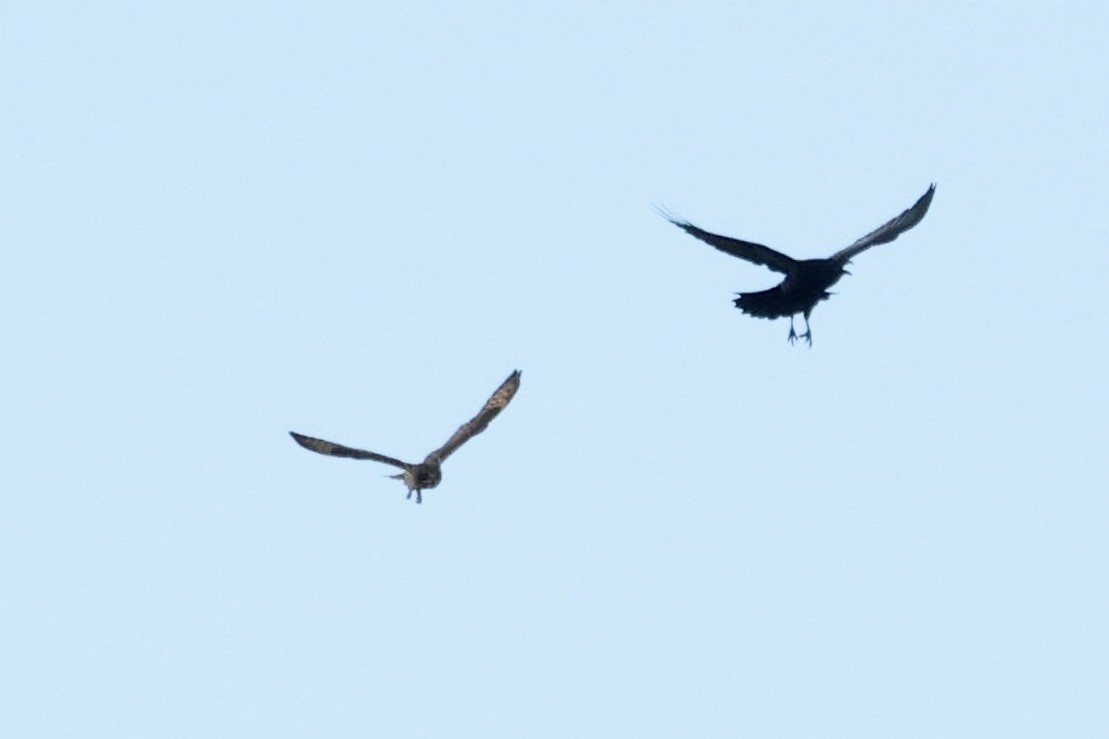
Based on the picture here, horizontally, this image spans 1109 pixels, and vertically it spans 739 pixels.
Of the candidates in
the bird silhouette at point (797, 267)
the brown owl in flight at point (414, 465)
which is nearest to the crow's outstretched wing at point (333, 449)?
the brown owl in flight at point (414, 465)

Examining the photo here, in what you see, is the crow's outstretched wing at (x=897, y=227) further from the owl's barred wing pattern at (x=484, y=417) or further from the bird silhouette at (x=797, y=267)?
the owl's barred wing pattern at (x=484, y=417)

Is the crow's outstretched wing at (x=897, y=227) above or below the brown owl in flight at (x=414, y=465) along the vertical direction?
above

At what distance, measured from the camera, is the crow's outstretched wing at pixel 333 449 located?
30.2 meters

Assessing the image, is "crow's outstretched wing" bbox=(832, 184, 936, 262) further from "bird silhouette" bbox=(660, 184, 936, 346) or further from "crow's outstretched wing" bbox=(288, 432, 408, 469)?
"crow's outstretched wing" bbox=(288, 432, 408, 469)

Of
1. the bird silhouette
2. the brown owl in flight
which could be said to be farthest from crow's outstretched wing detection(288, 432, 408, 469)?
the bird silhouette

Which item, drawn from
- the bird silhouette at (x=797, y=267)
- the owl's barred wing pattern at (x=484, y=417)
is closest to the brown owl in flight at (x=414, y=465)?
the owl's barred wing pattern at (x=484, y=417)

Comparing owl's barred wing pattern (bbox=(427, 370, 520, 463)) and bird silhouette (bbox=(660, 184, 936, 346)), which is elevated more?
bird silhouette (bbox=(660, 184, 936, 346))

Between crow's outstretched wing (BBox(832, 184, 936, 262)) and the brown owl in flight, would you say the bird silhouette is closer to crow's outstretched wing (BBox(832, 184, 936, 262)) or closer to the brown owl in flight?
crow's outstretched wing (BBox(832, 184, 936, 262))

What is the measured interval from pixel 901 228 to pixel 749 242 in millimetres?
1846

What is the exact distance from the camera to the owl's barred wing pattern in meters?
30.8

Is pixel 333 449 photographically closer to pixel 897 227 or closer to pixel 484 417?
pixel 484 417

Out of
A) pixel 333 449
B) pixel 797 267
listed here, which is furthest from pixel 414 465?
pixel 797 267

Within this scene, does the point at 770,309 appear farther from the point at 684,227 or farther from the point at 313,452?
the point at 313,452

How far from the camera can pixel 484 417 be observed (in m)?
31.1
